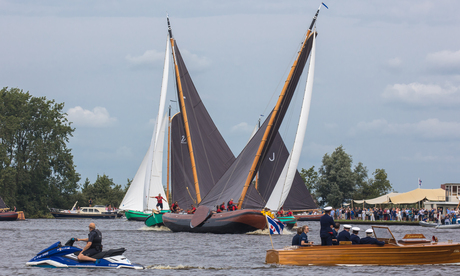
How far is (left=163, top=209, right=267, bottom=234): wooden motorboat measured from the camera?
37.3 m

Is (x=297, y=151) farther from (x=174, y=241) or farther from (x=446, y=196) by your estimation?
(x=446, y=196)

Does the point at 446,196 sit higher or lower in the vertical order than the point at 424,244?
higher

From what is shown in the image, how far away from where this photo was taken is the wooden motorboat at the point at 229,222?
122 ft

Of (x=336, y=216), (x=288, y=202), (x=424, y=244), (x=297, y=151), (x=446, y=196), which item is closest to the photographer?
(x=424, y=244)

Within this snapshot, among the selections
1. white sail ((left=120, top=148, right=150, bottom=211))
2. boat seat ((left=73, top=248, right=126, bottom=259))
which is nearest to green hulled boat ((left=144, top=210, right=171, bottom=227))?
white sail ((left=120, top=148, right=150, bottom=211))

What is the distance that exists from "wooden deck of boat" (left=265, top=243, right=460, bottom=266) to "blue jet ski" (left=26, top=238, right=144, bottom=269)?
220 inches

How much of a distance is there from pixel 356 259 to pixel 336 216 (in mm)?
57941

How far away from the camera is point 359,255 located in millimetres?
20797

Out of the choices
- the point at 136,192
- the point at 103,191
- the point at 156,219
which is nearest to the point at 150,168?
the point at 156,219

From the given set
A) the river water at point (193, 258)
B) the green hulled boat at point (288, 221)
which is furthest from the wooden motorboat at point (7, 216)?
the green hulled boat at point (288, 221)

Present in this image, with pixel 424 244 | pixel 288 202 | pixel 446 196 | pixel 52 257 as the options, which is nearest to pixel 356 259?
pixel 424 244

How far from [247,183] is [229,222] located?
9.71 feet

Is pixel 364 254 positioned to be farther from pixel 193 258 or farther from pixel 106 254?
pixel 106 254

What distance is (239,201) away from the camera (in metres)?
39.1
